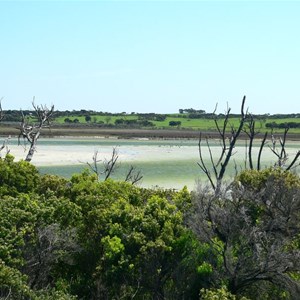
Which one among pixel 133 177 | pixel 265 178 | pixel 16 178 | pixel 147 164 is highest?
pixel 265 178

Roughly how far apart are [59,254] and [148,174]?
121 ft

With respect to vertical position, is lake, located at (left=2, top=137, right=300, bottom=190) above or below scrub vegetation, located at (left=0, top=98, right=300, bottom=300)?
below

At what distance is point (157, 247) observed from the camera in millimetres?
17828

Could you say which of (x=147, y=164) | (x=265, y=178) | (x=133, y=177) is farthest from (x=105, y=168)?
(x=265, y=178)

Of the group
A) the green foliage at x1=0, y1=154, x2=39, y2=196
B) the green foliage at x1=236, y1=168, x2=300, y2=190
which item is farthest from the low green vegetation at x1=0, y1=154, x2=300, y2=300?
the green foliage at x1=0, y1=154, x2=39, y2=196

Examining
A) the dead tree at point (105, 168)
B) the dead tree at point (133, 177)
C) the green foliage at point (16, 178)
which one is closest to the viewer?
the green foliage at point (16, 178)

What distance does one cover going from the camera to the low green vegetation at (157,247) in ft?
57.2

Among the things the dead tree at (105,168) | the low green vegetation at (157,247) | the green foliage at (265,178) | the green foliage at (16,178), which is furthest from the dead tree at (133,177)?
the low green vegetation at (157,247)

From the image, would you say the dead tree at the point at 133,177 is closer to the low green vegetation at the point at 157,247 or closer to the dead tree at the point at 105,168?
the dead tree at the point at 105,168

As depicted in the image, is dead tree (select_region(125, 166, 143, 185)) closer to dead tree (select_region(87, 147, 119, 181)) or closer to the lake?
the lake

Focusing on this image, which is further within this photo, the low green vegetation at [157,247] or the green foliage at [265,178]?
the green foliage at [265,178]

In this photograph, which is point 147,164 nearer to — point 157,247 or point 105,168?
point 105,168

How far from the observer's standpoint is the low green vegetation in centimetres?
1744

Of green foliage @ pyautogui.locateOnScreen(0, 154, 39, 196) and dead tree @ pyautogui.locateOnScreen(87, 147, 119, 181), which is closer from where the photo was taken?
green foliage @ pyautogui.locateOnScreen(0, 154, 39, 196)
